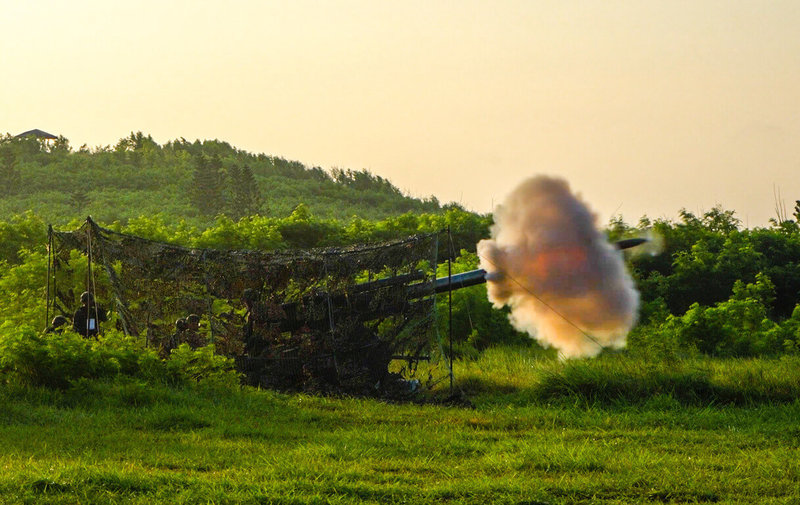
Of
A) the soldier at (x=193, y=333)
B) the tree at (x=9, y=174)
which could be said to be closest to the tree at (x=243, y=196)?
the tree at (x=9, y=174)

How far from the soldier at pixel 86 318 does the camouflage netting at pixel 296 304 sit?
0.65 meters

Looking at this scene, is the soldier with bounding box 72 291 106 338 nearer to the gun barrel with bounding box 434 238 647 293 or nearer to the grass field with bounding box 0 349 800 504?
the grass field with bounding box 0 349 800 504

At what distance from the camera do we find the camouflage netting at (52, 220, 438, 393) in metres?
17.4

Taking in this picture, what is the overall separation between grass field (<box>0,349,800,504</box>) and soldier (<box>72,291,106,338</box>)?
12.0 feet

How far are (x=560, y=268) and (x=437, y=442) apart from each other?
6.26 meters

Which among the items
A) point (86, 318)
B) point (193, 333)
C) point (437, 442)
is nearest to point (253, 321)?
point (193, 333)

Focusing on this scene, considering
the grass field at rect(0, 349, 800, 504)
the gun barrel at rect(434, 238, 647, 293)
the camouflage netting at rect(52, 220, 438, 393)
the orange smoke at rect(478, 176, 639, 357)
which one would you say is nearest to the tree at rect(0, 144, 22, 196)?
the camouflage netting at rect(52, 220, 438, 393)

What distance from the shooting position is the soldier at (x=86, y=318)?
1822 cm

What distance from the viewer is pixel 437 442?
12.0 m

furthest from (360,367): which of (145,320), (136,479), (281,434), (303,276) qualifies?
(136,479)

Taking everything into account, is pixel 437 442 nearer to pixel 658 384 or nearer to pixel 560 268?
pixel 658 384

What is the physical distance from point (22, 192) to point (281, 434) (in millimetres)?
61066

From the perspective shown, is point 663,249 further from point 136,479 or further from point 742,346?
point 136,479

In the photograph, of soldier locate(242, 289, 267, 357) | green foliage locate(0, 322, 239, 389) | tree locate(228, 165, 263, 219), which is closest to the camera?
green foliage locate(0, 322, 239, 389)
